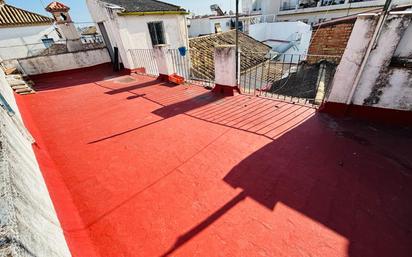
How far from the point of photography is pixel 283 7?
29000 mm

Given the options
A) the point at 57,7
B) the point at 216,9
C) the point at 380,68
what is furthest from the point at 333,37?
the point at 216,9

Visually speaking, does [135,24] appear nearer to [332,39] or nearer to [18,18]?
[332,39]

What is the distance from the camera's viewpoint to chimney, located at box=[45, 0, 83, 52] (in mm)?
9867

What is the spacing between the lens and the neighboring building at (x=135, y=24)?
8.89 metres

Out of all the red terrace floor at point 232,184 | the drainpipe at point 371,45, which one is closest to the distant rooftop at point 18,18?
the red terrace floor at point 232,184

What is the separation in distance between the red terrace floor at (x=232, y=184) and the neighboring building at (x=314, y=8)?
1047 inches

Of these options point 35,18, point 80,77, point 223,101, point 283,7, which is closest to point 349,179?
point 223,101

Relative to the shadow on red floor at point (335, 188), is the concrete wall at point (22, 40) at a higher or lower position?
higher

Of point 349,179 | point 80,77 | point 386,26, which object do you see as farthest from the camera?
point 80,77

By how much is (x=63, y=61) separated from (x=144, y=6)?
218 inches

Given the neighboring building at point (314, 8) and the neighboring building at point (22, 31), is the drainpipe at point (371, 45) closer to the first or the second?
the neighboring building at point (22, 31)

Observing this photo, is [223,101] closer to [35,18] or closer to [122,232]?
[122,232]

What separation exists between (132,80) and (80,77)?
358cm

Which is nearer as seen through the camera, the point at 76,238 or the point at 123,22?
the point at 76,238
